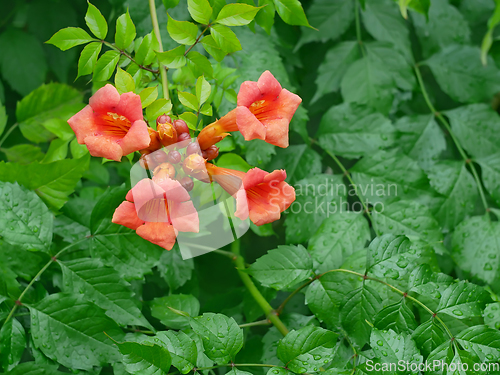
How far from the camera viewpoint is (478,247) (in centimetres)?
130

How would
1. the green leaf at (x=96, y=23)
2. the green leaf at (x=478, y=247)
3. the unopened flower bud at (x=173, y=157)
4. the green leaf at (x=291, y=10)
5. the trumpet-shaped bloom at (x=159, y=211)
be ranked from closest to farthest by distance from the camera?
the trumpet-shaped bloom at (x=159, y=211)
the unopened flower bud at (x=173, y=157)
the green leaf at (x=96, y=23)
the green leaf at (x=291, y=10)
the green leaf at (x=478, y=247)

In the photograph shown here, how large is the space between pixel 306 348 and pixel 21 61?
64.8 inches

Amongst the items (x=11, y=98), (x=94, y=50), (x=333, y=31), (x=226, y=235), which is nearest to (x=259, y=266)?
(x=226, y=235)

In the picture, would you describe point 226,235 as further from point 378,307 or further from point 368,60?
point 368,60

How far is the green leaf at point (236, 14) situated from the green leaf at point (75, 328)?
80cm

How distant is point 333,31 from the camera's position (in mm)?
1575

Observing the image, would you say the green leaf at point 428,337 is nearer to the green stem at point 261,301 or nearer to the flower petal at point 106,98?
the green stem at point 261,301

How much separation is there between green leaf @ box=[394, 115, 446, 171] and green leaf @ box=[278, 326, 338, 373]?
0.98 m

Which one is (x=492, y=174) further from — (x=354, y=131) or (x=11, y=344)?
(x=11, y=344)

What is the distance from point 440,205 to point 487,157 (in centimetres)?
33

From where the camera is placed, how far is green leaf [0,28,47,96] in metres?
1.61

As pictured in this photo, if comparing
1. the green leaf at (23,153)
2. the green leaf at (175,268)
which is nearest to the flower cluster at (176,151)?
the green leaf at (175,268)

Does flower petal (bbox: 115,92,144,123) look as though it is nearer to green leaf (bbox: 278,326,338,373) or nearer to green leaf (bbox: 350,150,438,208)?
green leaf (bbox: 278,326,338,373)

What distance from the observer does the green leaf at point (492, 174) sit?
1.46 metres
